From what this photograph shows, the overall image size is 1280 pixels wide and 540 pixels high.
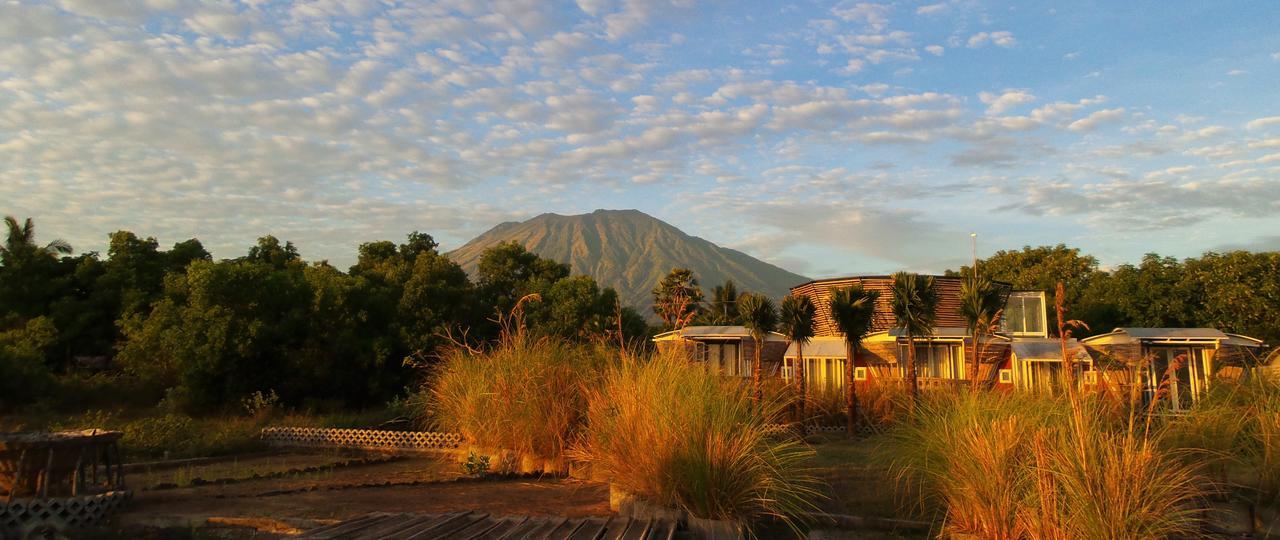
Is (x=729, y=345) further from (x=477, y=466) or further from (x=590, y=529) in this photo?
(x=590, y=529)

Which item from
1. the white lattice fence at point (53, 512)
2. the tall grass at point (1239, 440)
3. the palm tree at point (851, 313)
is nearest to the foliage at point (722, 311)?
the palm tree at point (851, 313)

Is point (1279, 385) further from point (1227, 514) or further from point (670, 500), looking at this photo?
point (670, 500)

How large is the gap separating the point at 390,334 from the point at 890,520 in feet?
72.6

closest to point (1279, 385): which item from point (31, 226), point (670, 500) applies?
point (670, 500)

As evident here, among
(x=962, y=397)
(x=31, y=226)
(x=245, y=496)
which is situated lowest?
(x=245, y=496)

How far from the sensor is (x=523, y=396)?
1112cm

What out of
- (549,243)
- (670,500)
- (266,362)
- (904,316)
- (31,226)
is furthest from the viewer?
(549,243)

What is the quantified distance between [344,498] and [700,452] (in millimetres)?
5160

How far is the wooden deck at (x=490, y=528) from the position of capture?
6.46 m

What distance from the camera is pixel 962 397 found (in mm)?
7270

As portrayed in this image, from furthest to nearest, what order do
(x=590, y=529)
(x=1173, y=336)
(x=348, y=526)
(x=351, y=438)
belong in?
(x=1173, y=336), (x=351, y=438), (x=348, y=526), (x=590, y=529)

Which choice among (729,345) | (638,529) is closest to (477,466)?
(638,529)

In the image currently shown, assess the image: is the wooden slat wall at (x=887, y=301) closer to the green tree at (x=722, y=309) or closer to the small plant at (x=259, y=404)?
the green tree at (x=722, y=309)

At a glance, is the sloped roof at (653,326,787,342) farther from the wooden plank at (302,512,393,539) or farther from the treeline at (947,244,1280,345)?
the wooden plank at (302,512,393,539)
